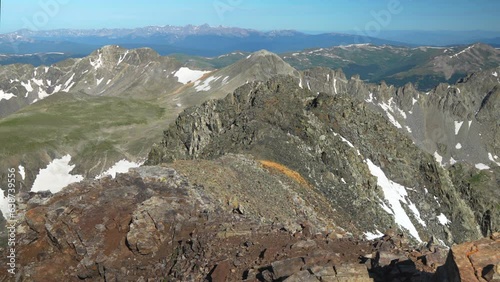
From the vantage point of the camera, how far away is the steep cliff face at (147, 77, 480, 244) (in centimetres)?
4091

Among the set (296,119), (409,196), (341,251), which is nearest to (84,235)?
(341,251)

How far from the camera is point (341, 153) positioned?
47.2 metres

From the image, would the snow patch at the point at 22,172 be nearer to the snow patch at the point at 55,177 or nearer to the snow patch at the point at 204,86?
the snow patch at the point at 55,177

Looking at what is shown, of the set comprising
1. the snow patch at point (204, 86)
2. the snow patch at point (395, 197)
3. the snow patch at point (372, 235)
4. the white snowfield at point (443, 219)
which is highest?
the snow patch at point (372, 235)

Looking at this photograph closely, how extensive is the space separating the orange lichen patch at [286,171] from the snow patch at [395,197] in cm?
1097

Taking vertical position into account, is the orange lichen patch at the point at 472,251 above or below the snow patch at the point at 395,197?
above

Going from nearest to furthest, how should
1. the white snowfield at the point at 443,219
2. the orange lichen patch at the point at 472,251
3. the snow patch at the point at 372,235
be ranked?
the orange lichen patch at the point at 472,251, the snow patch at the point at 372,235, the white snowfield at the point at 443,219

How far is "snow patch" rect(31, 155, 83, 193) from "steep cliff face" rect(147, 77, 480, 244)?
137ft

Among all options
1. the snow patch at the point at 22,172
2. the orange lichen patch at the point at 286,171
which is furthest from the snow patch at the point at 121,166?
the orange lichen patch at the point at 286,171

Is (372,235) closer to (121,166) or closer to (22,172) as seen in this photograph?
(121,166)

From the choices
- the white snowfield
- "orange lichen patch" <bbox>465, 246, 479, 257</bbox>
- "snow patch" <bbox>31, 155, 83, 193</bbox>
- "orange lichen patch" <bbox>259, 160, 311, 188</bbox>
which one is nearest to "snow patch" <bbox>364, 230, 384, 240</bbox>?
"orange lichen patch" <bbox>259, 160, 311, 188</bbox>

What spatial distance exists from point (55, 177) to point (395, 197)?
80.7 metres

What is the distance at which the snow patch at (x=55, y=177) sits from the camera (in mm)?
92312

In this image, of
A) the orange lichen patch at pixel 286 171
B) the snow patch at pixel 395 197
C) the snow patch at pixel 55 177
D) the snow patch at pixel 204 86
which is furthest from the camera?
the snow patch at pixel 204 86
